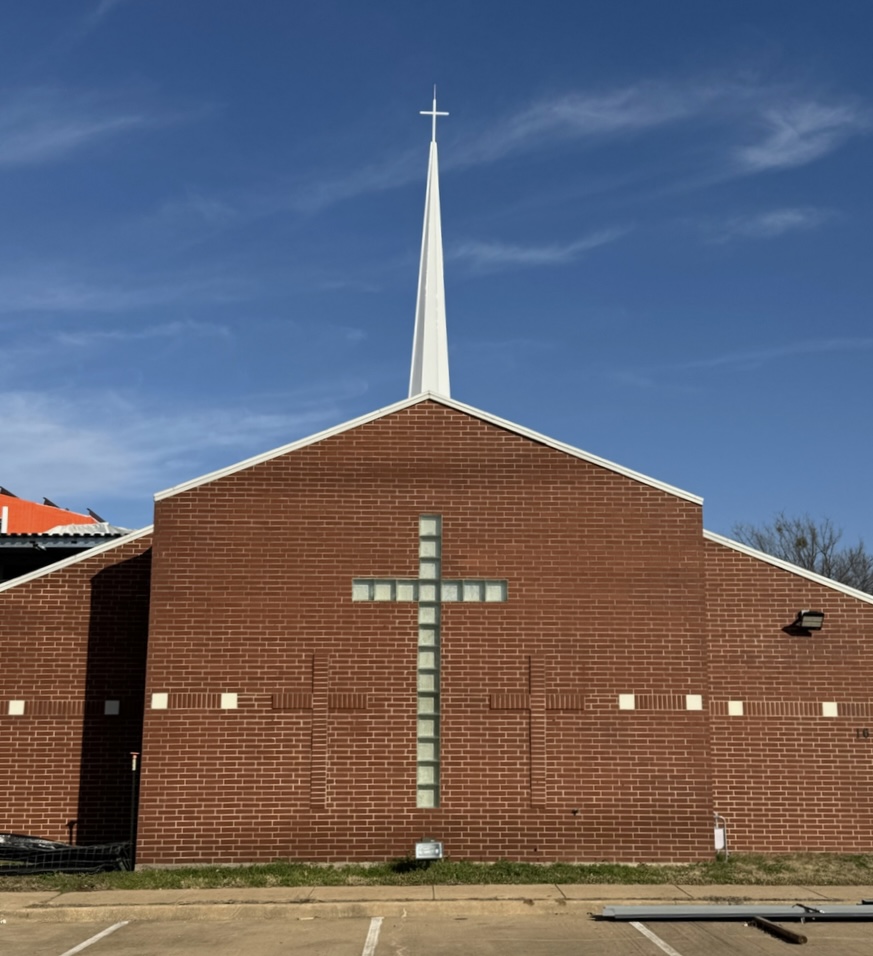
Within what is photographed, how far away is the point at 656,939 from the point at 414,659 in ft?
23.2

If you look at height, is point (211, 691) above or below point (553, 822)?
above

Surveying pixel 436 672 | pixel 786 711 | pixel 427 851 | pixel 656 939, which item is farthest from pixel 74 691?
pixel 786 711

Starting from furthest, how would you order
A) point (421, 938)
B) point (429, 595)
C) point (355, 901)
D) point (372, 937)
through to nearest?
point (429, 595), point (355, 901), point (372, 937), point (421, 938)

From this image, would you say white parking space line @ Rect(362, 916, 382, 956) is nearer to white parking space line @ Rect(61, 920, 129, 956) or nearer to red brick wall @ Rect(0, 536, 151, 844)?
white parking space line @ Rect(61, 920, 129, 956)

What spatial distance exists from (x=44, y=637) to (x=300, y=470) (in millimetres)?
5717

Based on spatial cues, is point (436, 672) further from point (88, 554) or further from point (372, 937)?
point (88, 554)

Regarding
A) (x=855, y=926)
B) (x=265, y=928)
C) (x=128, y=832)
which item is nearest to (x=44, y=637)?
(x=128, y=832)

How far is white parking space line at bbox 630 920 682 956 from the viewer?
13.4 m

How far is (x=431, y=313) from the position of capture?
38031 mm

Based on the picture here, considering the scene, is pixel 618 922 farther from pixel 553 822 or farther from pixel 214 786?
pixel 214 786

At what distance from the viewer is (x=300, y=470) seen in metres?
20.7

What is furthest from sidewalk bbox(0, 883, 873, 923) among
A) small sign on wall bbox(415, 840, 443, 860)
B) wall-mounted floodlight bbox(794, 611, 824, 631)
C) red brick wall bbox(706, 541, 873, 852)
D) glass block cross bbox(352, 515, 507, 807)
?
wall-mounted floodlight bbox(794, 611, 824, 631)

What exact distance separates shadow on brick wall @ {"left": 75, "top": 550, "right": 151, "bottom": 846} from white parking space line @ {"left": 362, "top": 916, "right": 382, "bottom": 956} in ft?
22.2

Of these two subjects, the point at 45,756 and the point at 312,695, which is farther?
the point at 45,756
